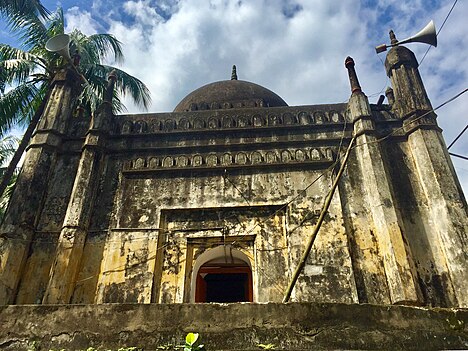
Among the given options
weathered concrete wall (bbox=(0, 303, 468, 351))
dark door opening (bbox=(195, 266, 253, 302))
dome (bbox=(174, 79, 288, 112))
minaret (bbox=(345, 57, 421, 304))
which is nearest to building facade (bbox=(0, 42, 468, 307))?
minaret (bbox=(345, 57, 421, 304))

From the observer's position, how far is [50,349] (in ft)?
12.8

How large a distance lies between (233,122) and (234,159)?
1046mm

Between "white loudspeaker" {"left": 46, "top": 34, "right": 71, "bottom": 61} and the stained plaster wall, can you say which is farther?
"white loudspeaker" {"left": 46, "top": 34, "right": 71, "bottom": 61}

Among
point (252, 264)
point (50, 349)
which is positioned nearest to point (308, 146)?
point (252, 264)

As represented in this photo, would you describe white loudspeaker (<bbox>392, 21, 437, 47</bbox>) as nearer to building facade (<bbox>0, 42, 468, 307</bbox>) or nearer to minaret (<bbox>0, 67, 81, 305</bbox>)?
building facade (<bbox>0, 42, 468, 307</bbox>)

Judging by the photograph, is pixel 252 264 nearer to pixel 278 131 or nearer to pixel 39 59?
pixel 278 131

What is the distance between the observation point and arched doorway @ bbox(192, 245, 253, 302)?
8.01 metres

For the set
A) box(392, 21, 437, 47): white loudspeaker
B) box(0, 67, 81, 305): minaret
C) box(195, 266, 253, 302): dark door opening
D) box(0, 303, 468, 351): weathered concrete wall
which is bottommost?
box(0, 303, 468, 351): weathered concrete wall

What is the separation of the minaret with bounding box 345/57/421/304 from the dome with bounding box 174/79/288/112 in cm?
302

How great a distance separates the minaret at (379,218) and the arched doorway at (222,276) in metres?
2.44

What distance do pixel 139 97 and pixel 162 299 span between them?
697 cm

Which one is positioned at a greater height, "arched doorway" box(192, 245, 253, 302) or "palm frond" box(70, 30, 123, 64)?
"palm frond" box(70, 30, 123, 64)

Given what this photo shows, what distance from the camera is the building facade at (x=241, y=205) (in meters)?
7.20

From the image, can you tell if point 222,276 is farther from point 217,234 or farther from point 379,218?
point 379,218
